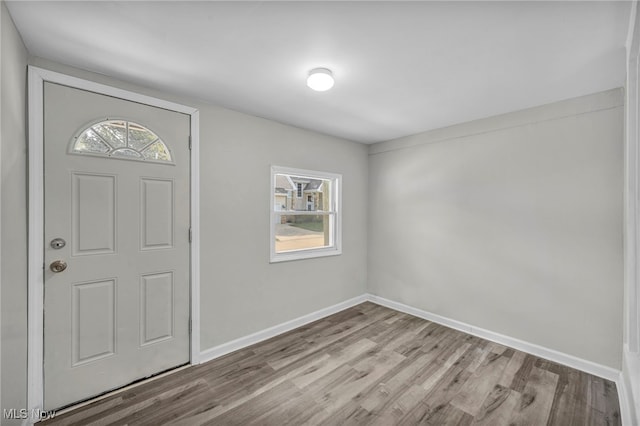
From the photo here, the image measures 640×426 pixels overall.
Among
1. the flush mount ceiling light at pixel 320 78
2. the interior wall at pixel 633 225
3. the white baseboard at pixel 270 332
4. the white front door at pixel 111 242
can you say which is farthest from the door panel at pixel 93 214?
the interior wall at pixel 633 225

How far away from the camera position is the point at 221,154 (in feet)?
8.58

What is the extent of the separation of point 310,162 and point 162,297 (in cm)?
213

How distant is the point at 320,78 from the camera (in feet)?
6.41

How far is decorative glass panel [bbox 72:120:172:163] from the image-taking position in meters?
1.96

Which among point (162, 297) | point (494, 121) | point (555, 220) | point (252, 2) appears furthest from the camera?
point (494, 121)

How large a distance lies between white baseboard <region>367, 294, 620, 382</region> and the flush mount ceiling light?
9.76ft

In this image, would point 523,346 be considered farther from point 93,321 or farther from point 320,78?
point 93,321

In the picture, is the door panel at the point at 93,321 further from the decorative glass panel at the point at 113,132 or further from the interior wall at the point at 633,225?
the interior wall at the point at 633,225

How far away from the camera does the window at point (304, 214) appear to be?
3.15 meters

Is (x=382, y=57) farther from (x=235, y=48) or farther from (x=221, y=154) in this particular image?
(x=221, y=154)

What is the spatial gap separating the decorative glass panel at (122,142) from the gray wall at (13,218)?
1.04ft

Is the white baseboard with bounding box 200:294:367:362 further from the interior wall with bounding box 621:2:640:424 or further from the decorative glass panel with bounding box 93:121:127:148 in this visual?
the interior wall with bounding box 621:2:640:424

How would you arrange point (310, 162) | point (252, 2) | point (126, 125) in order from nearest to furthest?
point (252, 2) < point (126, 125) < point (310, 162)

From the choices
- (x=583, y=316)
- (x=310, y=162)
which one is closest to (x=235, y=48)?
(x=310, y=162)
